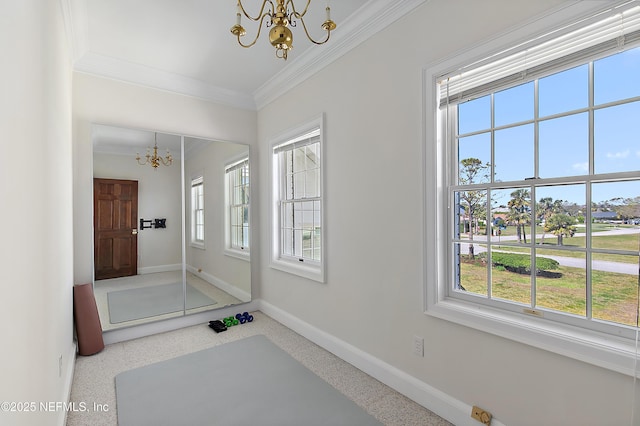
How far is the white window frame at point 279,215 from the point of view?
3.00m

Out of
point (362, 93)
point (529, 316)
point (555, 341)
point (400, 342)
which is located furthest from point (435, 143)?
point (400, 342)

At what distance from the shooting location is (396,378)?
7.45ft

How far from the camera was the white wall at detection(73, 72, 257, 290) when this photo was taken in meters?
3.01

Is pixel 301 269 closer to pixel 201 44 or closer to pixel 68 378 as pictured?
pixel 68 378

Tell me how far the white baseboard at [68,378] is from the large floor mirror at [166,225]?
41cm

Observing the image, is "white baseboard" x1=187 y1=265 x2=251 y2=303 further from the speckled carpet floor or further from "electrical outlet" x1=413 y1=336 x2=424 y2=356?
"electrical outlet" x1=413 y1=336 x2=424 y2=356

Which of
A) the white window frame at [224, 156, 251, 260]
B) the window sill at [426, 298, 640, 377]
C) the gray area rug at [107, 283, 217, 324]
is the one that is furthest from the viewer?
the white window frame at [224, 156, 251, 260]

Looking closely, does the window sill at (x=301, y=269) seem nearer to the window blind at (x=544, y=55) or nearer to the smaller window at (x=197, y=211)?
the smaller window at (x=197, y=211)

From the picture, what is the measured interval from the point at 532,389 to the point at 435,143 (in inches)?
59.0

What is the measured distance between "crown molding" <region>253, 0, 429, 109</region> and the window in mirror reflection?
3.41 feet

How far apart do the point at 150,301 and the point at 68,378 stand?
1199 mm

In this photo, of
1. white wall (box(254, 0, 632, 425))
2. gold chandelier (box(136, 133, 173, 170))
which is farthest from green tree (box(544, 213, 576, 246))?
gold chandelier (box(136, 133, 173, 170))

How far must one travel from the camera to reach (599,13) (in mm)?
1391

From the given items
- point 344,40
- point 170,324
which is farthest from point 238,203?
point 344,40
